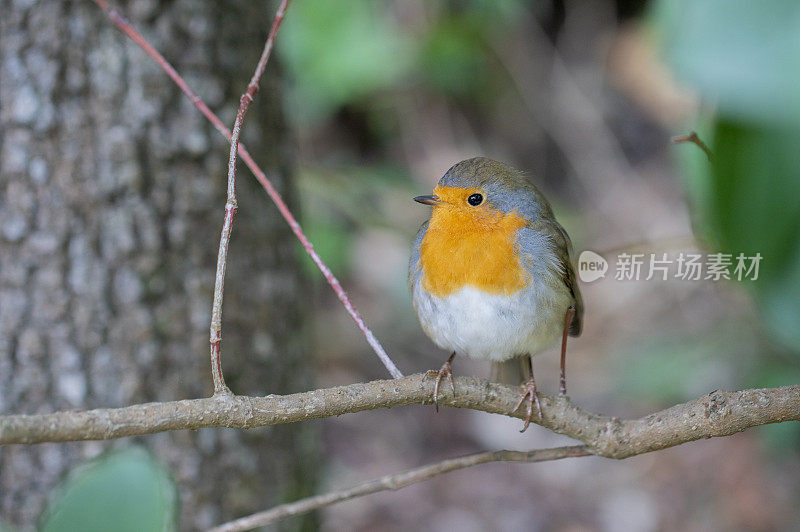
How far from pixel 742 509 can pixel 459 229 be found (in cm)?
258

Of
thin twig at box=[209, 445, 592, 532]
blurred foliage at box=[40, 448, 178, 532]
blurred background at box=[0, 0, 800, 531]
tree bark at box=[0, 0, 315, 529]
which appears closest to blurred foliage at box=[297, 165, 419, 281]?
blurred background at box=[0, 0, 800, 531]

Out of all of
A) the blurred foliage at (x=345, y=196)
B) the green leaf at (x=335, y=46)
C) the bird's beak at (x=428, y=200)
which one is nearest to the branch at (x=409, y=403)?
the bird's beak at (x=428, y=200)

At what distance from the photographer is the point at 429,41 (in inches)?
211

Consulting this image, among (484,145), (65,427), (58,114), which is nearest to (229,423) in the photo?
(65,427)

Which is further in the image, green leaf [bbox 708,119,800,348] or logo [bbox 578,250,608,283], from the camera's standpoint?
logo [bbox 578,250,608,283]

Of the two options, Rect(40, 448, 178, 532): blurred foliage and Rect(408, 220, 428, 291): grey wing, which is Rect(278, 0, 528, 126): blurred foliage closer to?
Rect(408, 220, 428, 291): grey wing

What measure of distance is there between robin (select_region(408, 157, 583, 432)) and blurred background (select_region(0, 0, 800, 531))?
9.5 inches

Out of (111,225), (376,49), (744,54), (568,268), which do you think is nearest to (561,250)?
(568,268)

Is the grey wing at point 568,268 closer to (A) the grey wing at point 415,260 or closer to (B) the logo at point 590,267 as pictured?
(B) the logo at point 590,267

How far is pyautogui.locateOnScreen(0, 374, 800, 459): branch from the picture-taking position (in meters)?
1.23

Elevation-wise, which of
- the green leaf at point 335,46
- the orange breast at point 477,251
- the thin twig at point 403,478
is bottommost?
the thin twig at point 403,478

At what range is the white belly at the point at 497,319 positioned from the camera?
189 centimetres

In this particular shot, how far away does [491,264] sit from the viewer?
6.11 feet

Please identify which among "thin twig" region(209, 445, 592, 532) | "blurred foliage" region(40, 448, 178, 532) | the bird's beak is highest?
the bird's beak
